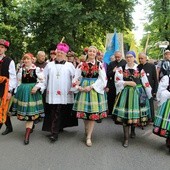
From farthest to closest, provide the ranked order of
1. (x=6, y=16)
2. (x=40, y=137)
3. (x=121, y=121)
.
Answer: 1. (x=6, y=16)
2. (x=40, y=137)
3. (x=121, y=121)

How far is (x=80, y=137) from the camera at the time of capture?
6.60 meters

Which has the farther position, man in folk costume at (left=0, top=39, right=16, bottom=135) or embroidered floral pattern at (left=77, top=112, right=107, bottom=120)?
man in folk costume at (left=0, top=39, right=16, bottom=135)

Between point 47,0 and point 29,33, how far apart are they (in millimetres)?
2284

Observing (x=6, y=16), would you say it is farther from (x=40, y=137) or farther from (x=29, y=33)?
(x=40, y=137)

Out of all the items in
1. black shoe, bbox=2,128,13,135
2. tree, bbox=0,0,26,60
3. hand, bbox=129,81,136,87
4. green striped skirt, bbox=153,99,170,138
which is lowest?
black shoe, bbox=2,128,13,135

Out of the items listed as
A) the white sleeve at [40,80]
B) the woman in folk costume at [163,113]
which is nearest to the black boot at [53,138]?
the white sleeve at [40,80]

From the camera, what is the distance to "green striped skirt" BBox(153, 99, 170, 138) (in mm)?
5547

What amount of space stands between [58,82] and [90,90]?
0.69 metres

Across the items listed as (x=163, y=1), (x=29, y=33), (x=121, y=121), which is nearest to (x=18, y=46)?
(x=29, y=33)

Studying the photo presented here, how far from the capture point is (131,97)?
5969 mm

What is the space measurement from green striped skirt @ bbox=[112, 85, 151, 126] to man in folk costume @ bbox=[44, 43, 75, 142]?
0.99 meters

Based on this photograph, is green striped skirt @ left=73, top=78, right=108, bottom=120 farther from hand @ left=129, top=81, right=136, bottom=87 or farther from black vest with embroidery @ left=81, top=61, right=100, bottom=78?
hand @ left=129, top=81, right=136, bottom=87

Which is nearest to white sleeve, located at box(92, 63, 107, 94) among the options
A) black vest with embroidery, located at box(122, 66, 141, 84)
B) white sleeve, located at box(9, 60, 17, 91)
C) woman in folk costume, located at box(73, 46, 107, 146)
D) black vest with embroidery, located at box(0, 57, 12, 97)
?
woman in folk costume, located at box(73, 46, 107, 146)

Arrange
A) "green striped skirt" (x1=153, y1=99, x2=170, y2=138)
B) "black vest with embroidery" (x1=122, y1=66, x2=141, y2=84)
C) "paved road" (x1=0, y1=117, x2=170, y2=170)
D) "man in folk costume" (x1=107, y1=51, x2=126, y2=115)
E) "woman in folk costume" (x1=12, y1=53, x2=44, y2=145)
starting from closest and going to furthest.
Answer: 1. "paved road" (x1=0, y1=117, x2=170, y2=170)
2. "green striped skirt" (x1=153, y1=99, x2=170, y2=138)
3. "black vest with embroidery" (x1=122, y1=66, x2=141, y2=84)
4. "woman in folk costume" (x1=12, y1=53, x2=44, y2=145)
5. "man in folk costume" (x1=107, y1=51, x2=126, y2=115)
